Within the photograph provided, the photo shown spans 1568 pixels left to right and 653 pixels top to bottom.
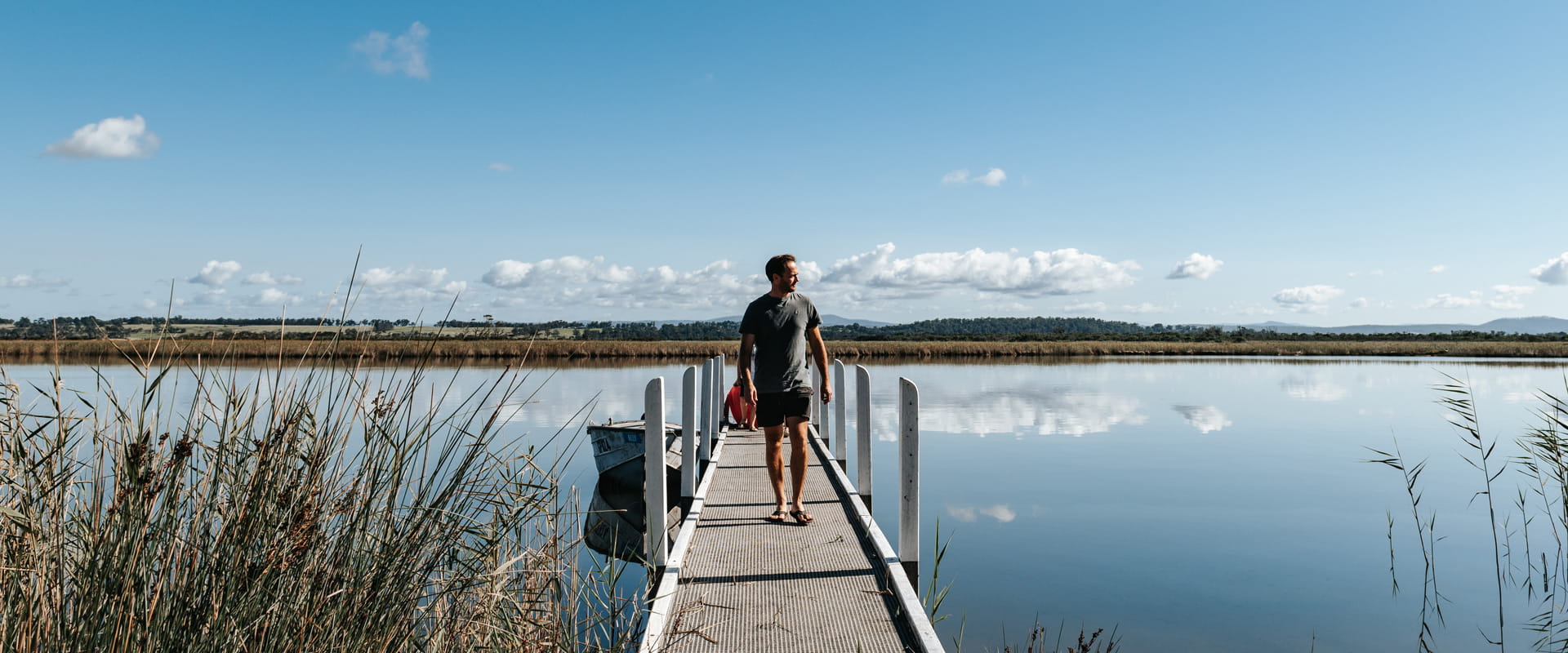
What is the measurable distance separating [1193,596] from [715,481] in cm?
451

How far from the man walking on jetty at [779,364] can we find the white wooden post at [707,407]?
4597mm

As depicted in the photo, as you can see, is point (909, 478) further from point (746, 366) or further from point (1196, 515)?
point (1196, 515)

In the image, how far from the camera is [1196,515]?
1072 centimetres

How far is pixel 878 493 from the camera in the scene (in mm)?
12086

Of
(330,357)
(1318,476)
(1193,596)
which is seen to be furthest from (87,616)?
(1318,476)

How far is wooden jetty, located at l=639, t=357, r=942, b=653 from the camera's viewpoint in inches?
159

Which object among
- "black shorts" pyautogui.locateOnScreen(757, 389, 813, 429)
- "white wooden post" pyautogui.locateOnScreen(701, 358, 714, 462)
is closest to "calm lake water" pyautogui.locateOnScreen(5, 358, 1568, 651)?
"white wooden post" pyautogui.locateOnScreen(701, 358, 714, 462)

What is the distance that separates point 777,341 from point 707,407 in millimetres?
5606

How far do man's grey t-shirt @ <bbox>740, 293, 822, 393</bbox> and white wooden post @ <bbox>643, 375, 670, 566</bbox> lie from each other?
0.81 m

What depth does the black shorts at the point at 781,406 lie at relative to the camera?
5.88 meters

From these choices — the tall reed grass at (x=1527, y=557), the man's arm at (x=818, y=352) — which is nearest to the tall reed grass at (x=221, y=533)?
the man's arm at (x=818, y=352)

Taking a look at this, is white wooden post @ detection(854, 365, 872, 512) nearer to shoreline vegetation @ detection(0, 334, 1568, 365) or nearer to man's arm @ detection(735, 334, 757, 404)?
man's arm @ detection(735, 334, 757, 404)

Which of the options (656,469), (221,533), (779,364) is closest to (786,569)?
(656,469)

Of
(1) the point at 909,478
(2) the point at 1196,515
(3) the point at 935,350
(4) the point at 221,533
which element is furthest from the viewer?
(3) the point at 935,350
